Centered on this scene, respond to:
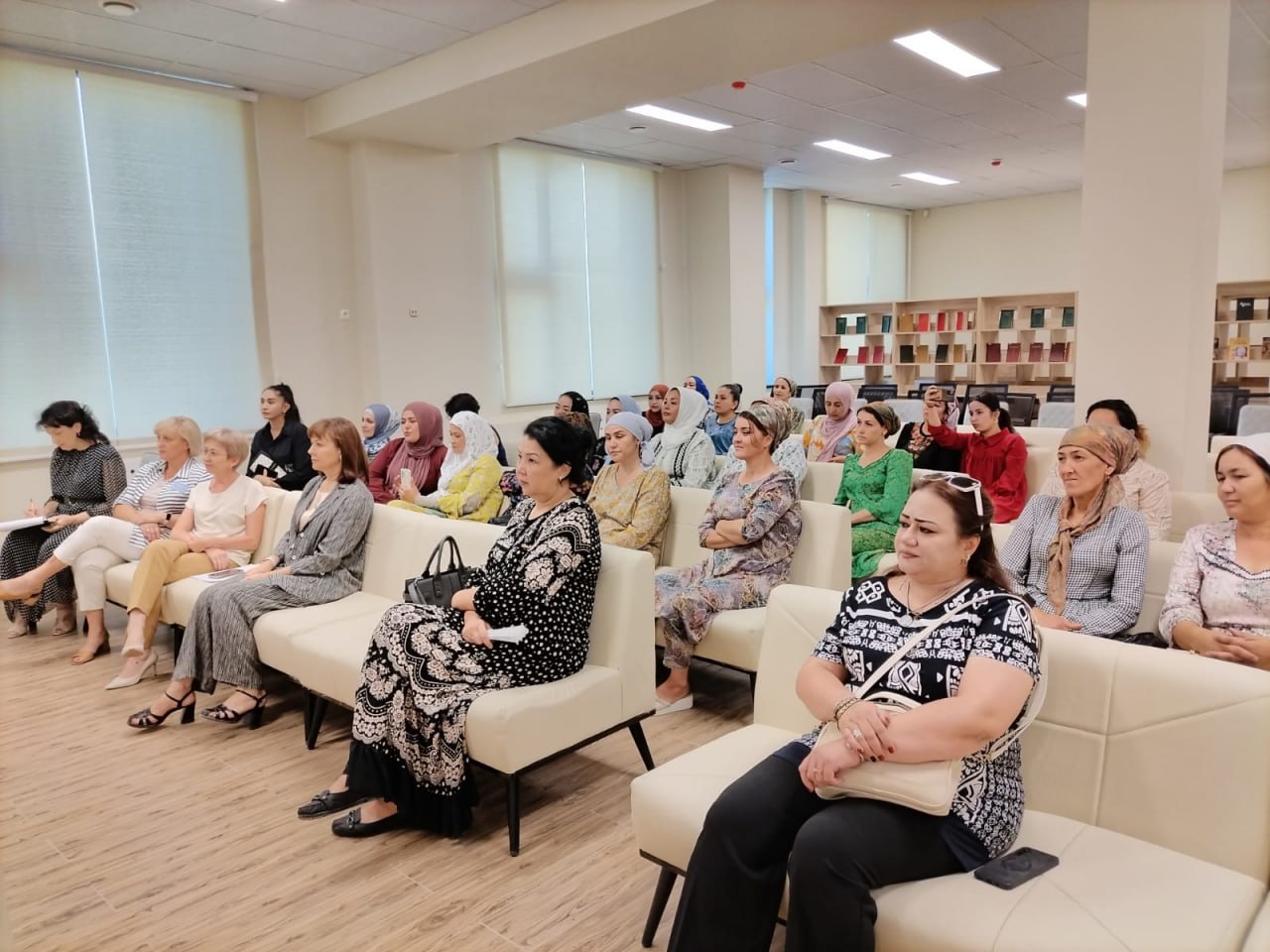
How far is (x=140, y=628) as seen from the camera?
4062mm

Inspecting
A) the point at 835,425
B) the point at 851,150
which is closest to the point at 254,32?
the point at 835,425

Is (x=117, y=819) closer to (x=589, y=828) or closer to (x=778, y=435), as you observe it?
(x=589, y=828)

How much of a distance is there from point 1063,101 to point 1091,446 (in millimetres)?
6510

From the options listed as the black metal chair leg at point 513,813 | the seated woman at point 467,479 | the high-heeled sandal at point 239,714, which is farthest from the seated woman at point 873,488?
the high-heeled sandal at point 239,714

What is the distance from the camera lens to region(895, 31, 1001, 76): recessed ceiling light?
6.12 metres

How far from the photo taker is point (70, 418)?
4.79 meters

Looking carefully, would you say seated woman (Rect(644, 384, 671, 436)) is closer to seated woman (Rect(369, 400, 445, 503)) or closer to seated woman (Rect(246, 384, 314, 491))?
seated woman (Rect(369, 400, 445, 503))

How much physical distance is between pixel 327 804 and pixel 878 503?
9.30 ft

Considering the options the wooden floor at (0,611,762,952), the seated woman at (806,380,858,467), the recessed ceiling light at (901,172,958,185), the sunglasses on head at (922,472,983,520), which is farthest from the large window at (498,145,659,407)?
the sunglasses on head at (922,472,983,520)

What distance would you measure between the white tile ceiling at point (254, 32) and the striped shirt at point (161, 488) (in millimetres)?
2766

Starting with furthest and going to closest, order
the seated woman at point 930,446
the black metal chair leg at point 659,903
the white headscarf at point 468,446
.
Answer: the seated woman at point 930,446 < the white headscarf at point 468,446 < the black metal chair leg at point 659,903

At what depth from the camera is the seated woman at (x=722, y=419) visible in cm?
659

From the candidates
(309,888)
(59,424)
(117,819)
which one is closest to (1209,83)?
(309,888)

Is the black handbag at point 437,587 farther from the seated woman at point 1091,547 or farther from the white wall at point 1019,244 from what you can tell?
the white wall at point 1019,244
